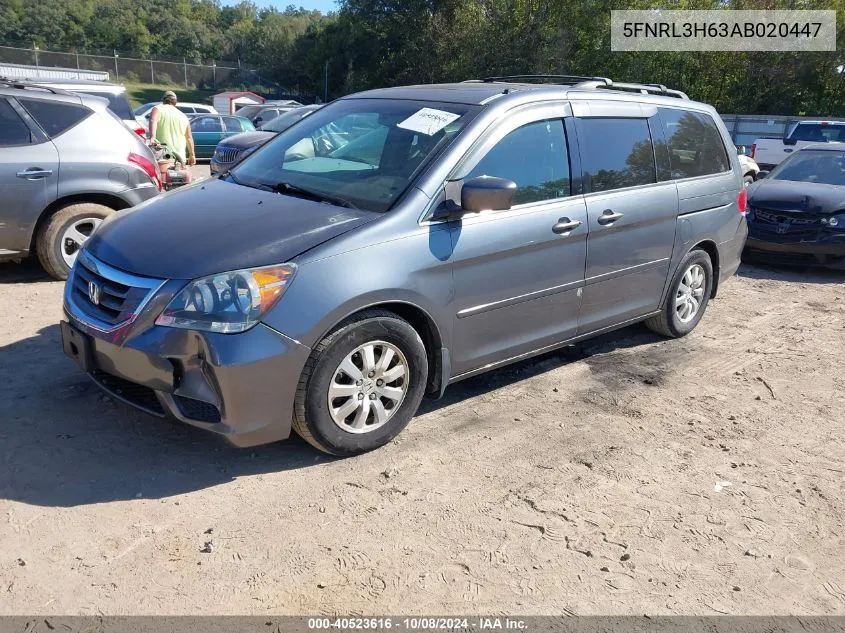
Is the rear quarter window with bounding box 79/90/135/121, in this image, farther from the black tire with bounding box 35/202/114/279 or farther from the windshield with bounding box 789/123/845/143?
the windshield with bounding box 789/123/845/143

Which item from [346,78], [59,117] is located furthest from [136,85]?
[59,117]

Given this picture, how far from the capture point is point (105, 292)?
12.1 feet

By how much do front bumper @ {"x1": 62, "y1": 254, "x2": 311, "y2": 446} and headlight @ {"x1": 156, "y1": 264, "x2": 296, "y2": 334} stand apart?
0.04m

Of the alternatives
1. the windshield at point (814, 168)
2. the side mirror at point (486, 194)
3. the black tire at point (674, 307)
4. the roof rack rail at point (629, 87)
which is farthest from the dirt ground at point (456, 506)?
the windshield at point (814, 168)

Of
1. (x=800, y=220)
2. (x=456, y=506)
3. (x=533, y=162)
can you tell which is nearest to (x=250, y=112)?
(x=800, y=220)

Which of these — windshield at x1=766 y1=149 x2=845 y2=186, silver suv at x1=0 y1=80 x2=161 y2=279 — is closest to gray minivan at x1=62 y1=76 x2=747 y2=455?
silver suv at x1=0 y1=80 x2=161 y2=279

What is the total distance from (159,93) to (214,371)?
1938 inches

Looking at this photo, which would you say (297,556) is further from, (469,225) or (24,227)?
(24,227)

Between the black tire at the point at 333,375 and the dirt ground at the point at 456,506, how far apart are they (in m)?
0.12

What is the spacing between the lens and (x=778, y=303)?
24.4ft

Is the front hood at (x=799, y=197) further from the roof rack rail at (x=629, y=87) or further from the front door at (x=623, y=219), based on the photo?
the front door at (x=623, y=219)

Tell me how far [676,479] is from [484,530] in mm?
1158

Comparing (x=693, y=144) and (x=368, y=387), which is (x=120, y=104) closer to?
(x=693, y=144)

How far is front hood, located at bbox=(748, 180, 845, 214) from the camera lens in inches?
337
